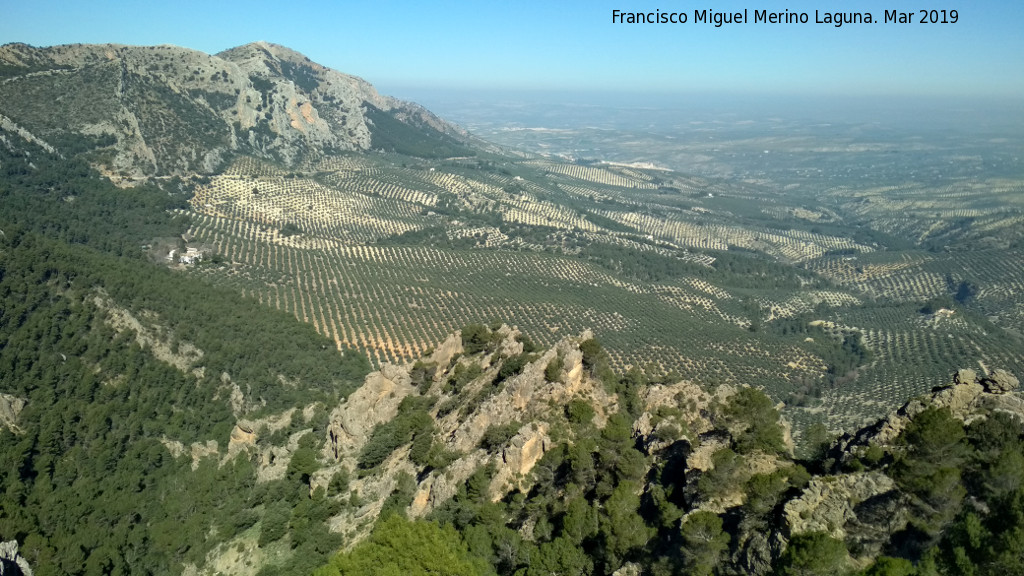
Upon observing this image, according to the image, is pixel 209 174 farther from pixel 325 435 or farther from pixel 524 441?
pixel 524 441

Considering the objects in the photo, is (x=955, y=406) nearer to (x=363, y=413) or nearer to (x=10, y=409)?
(x=363, y=413)

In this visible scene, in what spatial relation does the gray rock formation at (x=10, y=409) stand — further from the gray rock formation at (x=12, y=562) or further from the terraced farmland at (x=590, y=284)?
the terraced farmland at (x=590, y=284)

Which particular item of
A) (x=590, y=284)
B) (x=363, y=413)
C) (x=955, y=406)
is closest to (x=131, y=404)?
(x=363, y=413)

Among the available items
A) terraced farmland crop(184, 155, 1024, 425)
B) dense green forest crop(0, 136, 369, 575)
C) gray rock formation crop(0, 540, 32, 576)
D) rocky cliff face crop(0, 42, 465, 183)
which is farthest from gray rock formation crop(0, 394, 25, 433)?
rocky cliff face crop(0, 42, 465, 183)

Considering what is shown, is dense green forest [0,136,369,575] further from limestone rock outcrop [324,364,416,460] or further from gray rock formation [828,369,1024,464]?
gray rock formation [828,369,1024,464]

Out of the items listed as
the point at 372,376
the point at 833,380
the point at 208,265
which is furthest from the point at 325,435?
the point at 833,380

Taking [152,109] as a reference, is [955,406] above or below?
below

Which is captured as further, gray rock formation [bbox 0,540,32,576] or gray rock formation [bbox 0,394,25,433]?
gray rock formation [bbox 0,394,25,433]

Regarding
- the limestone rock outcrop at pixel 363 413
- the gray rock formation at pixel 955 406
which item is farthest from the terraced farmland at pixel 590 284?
the gray rock formation at pixel 955 406

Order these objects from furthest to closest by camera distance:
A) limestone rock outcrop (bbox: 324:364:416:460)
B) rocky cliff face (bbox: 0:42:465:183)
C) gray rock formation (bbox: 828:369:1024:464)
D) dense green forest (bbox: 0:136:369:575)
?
rocky cliff face (bbox: 0:42:465:183)
limestone rock outcrop (bbox: 324:364:416:460)
dense green forest (bbox: 0:136:369:575)
gray rock formation (bbox: 828:369:1024:464)
